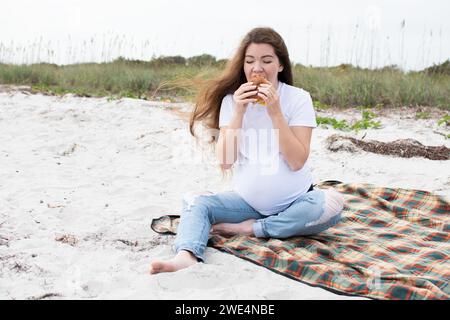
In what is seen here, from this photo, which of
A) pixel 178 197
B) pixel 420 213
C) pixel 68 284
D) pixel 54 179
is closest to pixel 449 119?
pixel 420 213

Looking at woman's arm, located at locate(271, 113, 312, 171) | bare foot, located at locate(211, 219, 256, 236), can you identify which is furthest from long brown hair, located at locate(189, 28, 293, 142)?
bare foot, located at locate(211, 219, 256, 236)

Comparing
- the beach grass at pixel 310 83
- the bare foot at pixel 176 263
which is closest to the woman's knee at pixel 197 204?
the bare foot at pixel 176 263

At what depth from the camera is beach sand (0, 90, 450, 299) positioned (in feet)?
8.59

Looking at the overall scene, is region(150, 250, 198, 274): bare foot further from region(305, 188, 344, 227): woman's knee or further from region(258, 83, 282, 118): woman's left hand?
region(258, 83, 282, 118): woman's left hand

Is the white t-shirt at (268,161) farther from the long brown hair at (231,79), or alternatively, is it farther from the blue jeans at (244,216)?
the long brown hair at (231,79)

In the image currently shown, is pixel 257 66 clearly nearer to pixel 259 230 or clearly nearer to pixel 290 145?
pixel 290 145

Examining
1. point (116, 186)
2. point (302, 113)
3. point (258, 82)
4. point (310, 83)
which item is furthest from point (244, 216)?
point (310, 83)

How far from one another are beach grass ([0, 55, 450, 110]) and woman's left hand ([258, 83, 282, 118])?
330 cm

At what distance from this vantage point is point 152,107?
770 cm

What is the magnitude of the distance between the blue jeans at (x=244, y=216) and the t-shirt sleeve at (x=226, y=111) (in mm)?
399

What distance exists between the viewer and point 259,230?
10.6 ft

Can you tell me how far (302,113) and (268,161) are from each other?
0.32m
